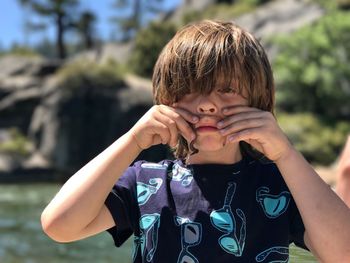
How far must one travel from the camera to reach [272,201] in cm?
145

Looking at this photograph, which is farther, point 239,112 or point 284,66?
point 284,66

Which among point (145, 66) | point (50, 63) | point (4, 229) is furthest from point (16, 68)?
point (4, 229)

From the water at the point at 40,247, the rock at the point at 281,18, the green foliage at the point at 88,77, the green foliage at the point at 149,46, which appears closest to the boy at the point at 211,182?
the water at the point at 40,247

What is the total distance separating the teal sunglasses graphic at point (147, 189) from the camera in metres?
1.49

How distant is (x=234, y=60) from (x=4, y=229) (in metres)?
9.29

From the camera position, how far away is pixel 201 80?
1.37 metres

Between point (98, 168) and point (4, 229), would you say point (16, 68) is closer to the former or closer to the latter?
point (4, 229)

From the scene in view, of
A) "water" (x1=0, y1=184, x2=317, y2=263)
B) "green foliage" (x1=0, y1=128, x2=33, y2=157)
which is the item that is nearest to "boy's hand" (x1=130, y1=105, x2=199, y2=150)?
"water" (x1=0, y1=184, x2=317, y2=263)

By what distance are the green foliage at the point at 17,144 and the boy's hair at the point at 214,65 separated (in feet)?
64.5

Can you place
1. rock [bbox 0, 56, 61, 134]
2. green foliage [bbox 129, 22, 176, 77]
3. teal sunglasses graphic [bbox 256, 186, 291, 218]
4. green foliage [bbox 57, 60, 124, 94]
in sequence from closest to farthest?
1. teal sunglasses graphic [bbox 256, 186, 291, 218]
2. green foliage [bbox 57, 60, 124, 94]
3. rock [bbox 0, 56, 61, 134]
4. green foliage [bbox 129, 22, 176, 77]

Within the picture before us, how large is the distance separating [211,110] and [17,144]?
20.3 m

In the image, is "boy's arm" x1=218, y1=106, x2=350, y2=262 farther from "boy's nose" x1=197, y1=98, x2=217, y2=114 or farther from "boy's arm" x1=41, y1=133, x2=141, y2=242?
"boy's arm" x1=41, y1=133, x2=141, y2=242

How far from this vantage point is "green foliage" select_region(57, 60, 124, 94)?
21.3m

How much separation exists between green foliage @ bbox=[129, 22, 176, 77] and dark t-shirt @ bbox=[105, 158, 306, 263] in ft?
78.0
